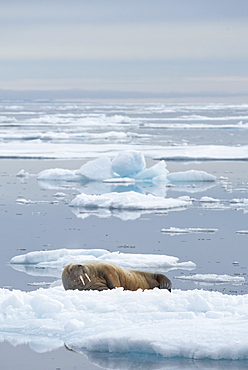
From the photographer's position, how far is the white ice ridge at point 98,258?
6859mm

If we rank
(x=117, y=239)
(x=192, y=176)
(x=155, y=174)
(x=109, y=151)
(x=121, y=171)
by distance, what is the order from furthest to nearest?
(x=109, y=151)
(x=121, y=171)
(x=155, y=174)
(x=192, y=176)
(x=117, y=239)

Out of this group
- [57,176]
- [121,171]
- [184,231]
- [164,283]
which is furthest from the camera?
[121,171]

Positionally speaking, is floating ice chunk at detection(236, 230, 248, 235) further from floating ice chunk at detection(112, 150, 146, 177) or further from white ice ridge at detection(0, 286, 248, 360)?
floating ice chunk at detection(112, 150, 146, 177)

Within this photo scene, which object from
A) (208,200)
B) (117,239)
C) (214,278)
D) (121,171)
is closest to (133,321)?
(214,278)

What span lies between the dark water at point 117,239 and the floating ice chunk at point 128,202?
0.26 meters

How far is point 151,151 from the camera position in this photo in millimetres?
20781

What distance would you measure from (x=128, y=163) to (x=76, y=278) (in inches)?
373

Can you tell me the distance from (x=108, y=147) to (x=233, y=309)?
17.8 meters

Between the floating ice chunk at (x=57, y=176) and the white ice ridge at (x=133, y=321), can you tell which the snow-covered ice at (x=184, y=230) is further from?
the floating ice chunk at (x=57, y=176)

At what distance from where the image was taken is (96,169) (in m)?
14.7

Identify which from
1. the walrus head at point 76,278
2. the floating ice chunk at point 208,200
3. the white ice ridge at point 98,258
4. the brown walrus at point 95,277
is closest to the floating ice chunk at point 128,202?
the floating ice chunk at point 208,200

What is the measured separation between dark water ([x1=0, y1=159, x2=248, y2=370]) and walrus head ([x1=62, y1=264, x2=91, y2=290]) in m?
0.95

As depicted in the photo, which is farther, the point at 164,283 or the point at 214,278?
the point at 214,278

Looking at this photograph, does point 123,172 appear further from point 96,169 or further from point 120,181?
point 96,169
